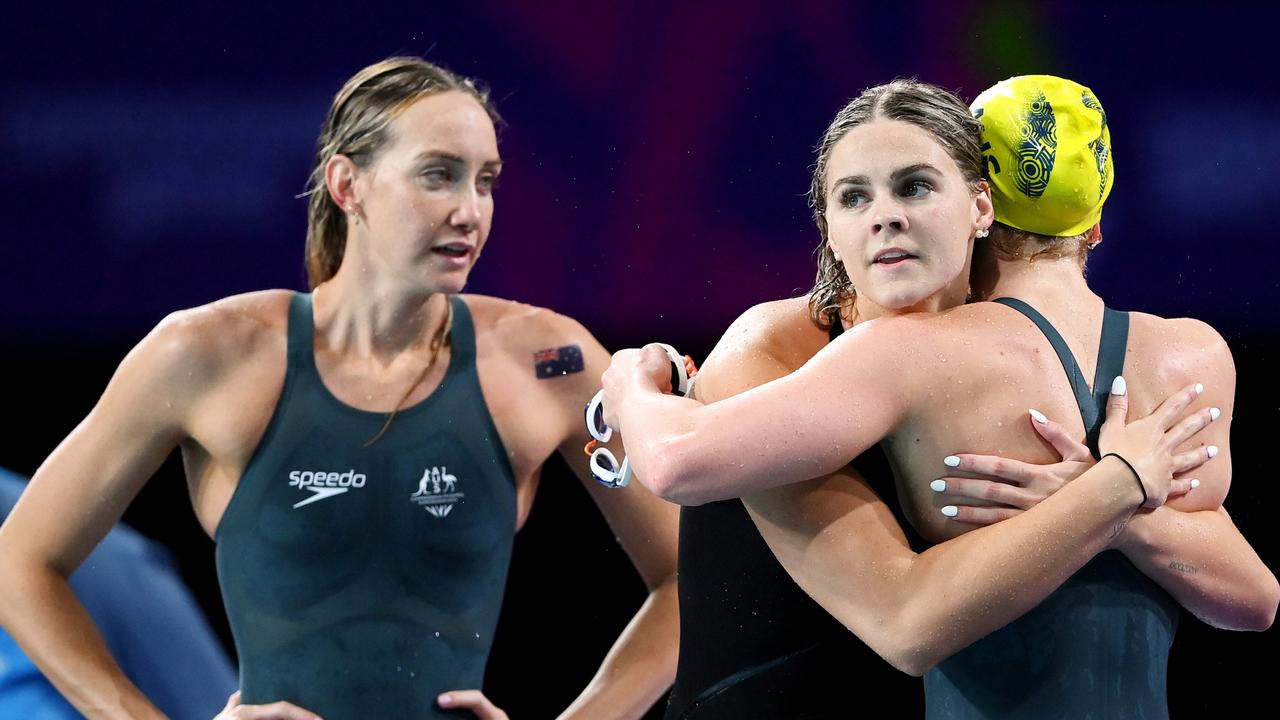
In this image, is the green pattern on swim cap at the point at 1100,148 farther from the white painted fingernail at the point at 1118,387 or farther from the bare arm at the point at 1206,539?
the white painted fingernail at the point at 1118,387

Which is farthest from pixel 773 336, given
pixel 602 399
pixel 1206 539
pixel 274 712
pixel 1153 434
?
pixel 274 712

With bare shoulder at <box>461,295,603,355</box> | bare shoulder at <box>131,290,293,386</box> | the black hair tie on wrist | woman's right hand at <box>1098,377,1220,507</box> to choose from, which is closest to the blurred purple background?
bare shoulder at <box>461,295,603,355</box>

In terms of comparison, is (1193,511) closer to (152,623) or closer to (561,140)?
(561,140)

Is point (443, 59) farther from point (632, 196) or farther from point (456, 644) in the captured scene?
point (456, 644)

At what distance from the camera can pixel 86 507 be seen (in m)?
2.76

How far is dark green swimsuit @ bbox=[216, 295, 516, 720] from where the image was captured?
272cm

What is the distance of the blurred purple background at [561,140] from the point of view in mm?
3592

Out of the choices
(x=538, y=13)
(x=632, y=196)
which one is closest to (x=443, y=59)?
(x=538, y=13)

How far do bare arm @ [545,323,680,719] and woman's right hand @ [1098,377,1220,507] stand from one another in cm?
121

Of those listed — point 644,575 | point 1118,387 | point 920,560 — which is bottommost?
point 644,575

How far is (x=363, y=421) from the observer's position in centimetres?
277

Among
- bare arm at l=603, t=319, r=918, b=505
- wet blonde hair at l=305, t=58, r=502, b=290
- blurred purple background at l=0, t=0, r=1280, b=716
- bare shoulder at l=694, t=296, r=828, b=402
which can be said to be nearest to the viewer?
bare arm at l=603, t=319, r=918, b=505

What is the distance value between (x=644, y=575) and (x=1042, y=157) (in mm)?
1342

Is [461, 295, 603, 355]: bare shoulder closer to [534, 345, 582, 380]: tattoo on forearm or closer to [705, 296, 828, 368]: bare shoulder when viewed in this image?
[534, 345, 582, 380]: tattoo on forearm
